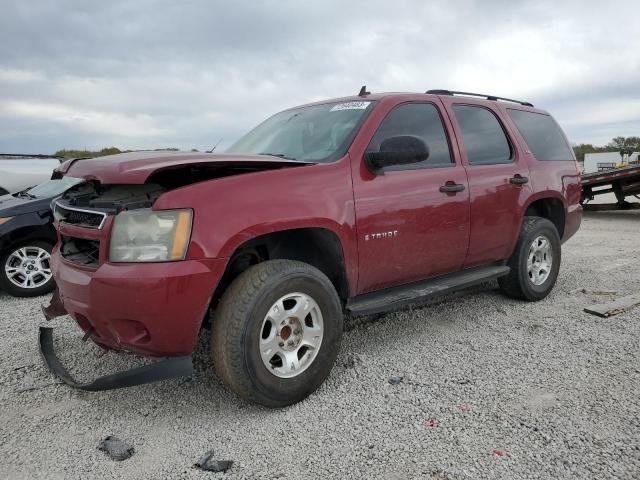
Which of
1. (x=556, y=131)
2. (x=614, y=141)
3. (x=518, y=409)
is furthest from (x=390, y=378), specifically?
(x=614, y=141)

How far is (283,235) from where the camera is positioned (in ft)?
9.73

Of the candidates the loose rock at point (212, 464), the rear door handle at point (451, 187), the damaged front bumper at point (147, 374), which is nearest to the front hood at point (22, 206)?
the damaged front bumper at point (147, 374)

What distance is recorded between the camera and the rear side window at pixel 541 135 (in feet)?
15.2

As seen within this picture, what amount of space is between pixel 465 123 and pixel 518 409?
7.61 feet

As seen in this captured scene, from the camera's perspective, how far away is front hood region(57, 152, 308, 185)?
2.39 m

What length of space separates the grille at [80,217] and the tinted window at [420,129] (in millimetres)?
1756

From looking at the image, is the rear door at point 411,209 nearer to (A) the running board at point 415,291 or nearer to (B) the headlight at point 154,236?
(A) the running board at point 415,291

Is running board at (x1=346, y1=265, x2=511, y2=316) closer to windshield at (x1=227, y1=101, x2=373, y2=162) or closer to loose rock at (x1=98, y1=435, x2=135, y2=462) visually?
windshield at (x1=227, y1=101, x2=373, y2=162)

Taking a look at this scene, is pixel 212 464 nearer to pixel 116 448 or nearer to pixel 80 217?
pixel 116 448

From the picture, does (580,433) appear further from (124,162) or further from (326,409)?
(124,162)

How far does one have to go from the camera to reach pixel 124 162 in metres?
2.52

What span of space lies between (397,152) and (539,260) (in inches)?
96.0

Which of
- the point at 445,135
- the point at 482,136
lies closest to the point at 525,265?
the point at 482,136

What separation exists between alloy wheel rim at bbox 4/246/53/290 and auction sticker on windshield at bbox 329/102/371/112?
394cm
